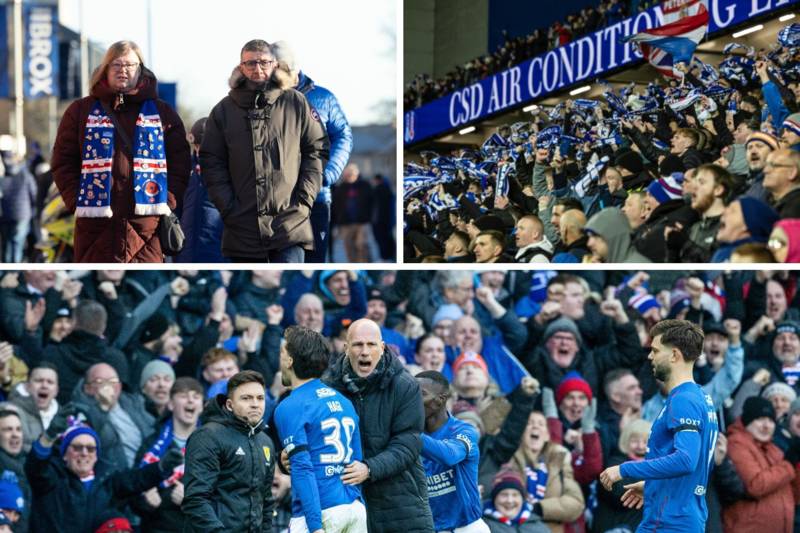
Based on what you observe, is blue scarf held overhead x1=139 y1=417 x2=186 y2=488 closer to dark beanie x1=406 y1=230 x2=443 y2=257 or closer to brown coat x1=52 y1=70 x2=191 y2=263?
brown coat x1=52 y1=70 x2=191 y2=263

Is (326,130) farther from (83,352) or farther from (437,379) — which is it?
(83,352)

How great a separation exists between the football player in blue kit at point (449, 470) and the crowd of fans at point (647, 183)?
2.50 m

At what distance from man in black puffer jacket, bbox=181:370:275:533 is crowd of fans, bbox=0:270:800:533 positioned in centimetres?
270

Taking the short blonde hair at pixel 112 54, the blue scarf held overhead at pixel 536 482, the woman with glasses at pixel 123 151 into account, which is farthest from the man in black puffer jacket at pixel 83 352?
the blue scarf held overhead at pixel 536 482

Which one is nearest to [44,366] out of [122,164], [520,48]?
[122,164]

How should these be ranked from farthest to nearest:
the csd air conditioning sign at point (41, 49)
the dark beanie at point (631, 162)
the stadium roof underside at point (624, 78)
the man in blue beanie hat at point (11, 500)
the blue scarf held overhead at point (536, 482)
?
the csd air conditioning sign at point (41, 49) < the stadium roof underside at point (624, 78) < the dark beanie at point (631, 162) < the blue scarf held overhead at point (536, 482) < the man in blue beanie hat at point (11, 500)

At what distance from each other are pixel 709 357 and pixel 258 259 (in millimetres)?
3317

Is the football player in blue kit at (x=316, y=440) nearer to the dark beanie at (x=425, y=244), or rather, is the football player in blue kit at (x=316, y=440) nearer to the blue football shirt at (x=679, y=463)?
A: the blue football shirt at (x=679, y=463)

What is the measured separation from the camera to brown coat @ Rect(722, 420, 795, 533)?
386 inches

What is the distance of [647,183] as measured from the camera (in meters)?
10.3

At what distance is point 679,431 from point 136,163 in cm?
331

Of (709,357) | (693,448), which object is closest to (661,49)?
(709,357)

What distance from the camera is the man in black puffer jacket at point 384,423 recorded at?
20.9 feet

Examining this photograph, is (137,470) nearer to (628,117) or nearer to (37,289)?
(37,289)
